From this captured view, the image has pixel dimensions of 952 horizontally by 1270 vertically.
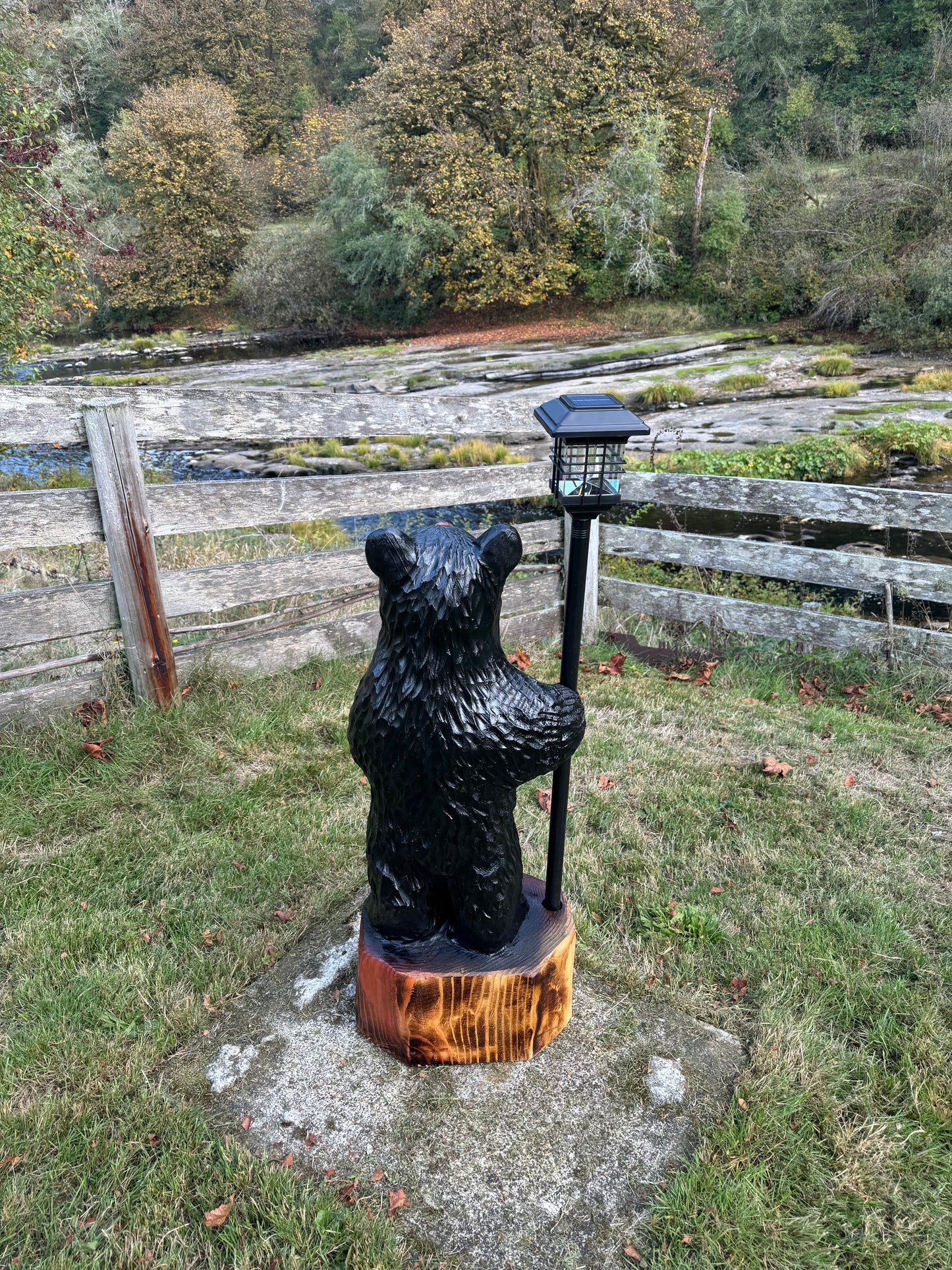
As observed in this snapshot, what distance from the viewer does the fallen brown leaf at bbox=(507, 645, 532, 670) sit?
476 centimetres

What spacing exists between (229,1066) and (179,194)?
31.5 m

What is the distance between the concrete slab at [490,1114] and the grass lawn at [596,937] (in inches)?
3.0

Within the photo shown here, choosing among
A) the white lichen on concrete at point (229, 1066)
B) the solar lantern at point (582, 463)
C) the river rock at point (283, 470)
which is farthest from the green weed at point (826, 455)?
the white lichen on concrete at point (229, 1066)

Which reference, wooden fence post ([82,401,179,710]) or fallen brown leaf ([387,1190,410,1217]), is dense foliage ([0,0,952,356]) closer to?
wooden fence post ([82,401,179,710])

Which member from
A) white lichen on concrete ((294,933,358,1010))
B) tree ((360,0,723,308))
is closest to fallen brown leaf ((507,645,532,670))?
white lichen on concrete ((294,933,358,1010))

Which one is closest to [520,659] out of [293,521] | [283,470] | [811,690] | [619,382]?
[293,521]

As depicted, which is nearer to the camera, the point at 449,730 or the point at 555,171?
the point at 449,730

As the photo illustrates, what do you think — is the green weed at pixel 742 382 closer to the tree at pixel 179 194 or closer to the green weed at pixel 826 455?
the green weed at pixel 826 455

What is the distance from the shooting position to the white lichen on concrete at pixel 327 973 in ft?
7.59

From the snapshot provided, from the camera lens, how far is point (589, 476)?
182 cm

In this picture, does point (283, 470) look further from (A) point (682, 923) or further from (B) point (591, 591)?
(A) point (682, 923)

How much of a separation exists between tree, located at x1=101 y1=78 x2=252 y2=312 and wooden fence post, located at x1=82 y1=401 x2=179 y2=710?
1038 inches

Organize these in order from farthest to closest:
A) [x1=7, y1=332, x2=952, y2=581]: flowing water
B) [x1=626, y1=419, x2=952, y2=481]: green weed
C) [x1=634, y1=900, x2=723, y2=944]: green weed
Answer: [x1=626, y1=419, x2=952, y2=481]: green weed → [x1=7, y1=332, x2=952, y2=581]: flowing water → [x1=634, y1=900, x2=723, y2=944]: green weed

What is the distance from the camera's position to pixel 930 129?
19.5m
